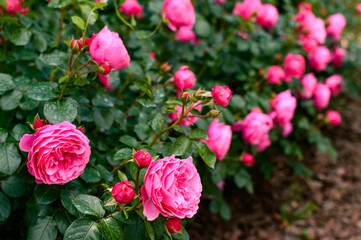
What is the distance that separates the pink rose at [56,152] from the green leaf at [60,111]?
91 millimetres

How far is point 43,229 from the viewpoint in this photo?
3.39 feet

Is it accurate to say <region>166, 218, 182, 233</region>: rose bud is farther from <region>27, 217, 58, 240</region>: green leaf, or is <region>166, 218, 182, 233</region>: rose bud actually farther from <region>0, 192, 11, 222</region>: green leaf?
<region>0, 192, 11, 222</region>: green leaf

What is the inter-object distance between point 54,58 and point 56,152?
42cm

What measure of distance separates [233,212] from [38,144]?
173cm

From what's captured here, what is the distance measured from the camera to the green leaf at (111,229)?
35.3 inches

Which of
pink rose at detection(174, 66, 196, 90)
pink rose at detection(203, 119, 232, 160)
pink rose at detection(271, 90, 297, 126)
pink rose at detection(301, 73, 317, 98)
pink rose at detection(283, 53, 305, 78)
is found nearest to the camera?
pink rose at detection(174, 66, 196, 90)

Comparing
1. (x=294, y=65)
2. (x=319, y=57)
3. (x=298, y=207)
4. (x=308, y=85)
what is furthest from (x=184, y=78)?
(x=298, y=207)

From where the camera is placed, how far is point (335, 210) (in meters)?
2.54

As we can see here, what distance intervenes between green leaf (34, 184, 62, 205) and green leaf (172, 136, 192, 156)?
40 cm

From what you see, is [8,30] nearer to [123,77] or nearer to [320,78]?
[123,77]

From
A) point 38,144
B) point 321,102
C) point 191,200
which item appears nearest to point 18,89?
point 38,144

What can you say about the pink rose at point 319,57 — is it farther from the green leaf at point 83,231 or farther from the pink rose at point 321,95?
the green leaf at point 83,231

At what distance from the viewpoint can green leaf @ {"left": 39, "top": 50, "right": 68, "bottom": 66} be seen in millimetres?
1171

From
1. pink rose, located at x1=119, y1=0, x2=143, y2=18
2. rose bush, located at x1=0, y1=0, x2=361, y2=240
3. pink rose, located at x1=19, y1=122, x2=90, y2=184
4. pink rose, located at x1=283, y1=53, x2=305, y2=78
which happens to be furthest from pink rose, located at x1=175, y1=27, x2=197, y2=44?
pink rose, located at x1=19, y1=122, x2=90, y2=184
